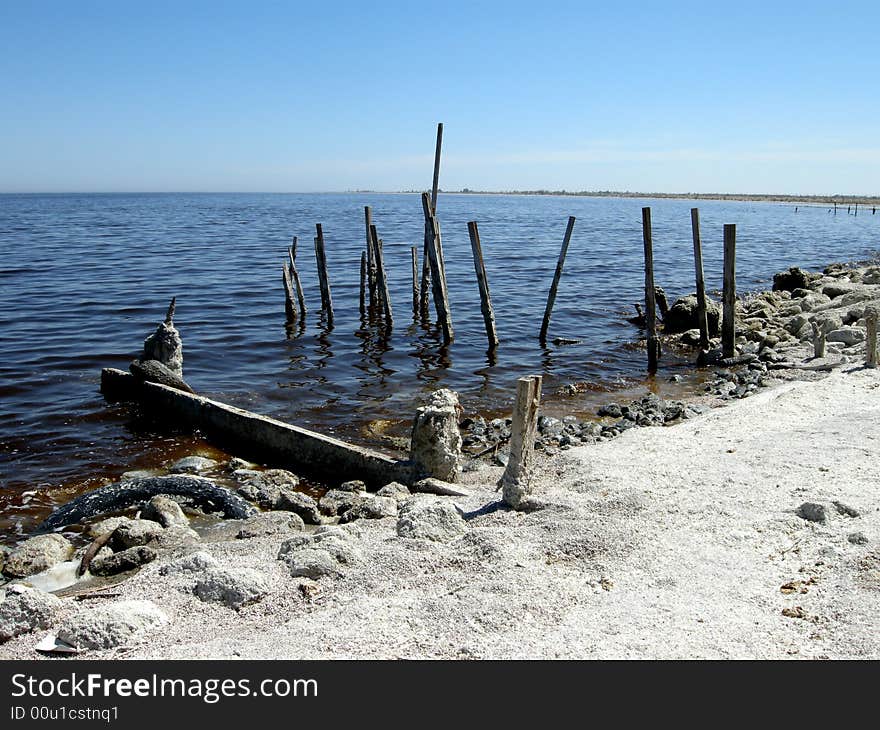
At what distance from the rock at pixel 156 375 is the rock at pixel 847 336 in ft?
43.6

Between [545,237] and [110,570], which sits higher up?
[545,237]

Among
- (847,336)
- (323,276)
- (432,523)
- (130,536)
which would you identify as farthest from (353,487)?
(323,276)

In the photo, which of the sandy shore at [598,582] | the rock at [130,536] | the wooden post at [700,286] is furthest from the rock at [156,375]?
the wooden post at [700,286]

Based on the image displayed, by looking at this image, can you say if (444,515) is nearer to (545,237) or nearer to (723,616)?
(723,616)

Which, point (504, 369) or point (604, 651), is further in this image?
point (504, 369)

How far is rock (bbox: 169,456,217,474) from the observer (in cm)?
1002

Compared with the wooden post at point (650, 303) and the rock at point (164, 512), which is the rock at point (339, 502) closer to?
the rock at point (164, 512)

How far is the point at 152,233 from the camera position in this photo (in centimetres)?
5341

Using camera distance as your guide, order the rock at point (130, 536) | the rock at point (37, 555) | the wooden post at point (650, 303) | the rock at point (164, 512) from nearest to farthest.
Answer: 1. the rock at point (37, 555)
2. the rock at point (130, 536)
3. the rock at point (164, 512)
4. the wooden post at point (650, 303)

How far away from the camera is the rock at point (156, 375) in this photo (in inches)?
499

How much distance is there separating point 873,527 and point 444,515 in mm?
3709

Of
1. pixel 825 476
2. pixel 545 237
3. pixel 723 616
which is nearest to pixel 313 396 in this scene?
pixel 825 476

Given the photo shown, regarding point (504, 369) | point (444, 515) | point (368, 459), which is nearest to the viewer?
point (444, 515)

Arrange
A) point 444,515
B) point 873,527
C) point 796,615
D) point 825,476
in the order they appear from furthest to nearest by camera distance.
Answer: point 825,476 → point 444,515 → point 873,527 → point 796,615
